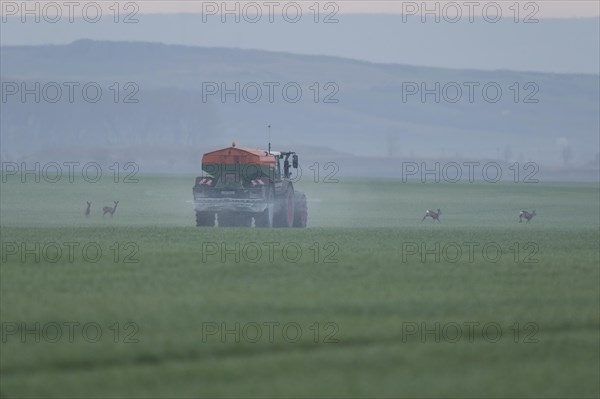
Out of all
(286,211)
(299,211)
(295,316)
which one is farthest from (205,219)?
(295,316)

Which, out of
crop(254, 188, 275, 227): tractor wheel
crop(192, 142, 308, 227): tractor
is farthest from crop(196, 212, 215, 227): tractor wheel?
crop(254, 188, 275, 227): tractor wheel

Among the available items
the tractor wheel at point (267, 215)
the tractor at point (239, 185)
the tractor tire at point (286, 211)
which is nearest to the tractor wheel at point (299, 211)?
the tractor tire at point (286, 211)

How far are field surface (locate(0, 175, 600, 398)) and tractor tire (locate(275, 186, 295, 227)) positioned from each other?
8729 millimetres

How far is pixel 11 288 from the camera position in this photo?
21281mm

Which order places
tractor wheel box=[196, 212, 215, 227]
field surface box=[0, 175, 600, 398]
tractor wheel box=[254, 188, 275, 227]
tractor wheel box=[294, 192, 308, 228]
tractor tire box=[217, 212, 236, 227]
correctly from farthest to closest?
1. tractor wheel box=[294, 192, 308, 228]
2. tractor tire box=[217, 212, 236, 227]
3. tractor wheel box=[196, 212, 215, 227]
4. tractor wheel box=[254, 188, 275, 227]
5. field surface box=[0, 175, 600, 398]

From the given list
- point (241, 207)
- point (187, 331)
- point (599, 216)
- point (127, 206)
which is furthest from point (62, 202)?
point (187, 331)

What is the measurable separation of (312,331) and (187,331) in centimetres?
159

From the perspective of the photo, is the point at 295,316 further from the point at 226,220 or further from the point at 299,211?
the point at 299,211

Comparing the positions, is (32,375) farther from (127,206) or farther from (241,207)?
(127,206)

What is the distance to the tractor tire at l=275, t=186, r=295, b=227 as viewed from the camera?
42.4 metres

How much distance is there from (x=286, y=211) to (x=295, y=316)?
24.1m

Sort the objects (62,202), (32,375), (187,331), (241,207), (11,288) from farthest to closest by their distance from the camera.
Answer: (62,202), (241,207), (11,288), (187,331), (32,375)

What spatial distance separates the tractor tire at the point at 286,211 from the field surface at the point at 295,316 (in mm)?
8729

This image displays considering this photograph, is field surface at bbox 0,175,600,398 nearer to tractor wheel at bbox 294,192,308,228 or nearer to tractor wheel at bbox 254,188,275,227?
tractor wheel at bbox 254,188,275,227
